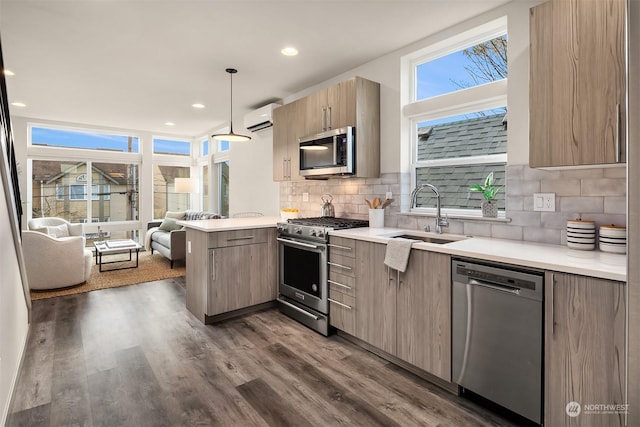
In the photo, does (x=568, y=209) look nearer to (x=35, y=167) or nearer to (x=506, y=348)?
(x=506, y=348)

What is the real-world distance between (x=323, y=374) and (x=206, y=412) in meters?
0.78

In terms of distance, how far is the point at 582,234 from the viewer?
1.94 meters

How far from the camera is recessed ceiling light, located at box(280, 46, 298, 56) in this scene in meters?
3.18

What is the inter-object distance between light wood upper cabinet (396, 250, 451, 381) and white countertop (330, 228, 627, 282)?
12 cm

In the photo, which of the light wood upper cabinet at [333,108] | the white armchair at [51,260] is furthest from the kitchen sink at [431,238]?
the white armchair at [51,260]

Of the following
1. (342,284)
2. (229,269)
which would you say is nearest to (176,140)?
(229,269)

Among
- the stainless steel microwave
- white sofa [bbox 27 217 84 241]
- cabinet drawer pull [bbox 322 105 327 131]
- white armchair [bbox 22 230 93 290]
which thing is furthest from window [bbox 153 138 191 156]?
cabinet drawer pull [bbox 322 105 327 131]

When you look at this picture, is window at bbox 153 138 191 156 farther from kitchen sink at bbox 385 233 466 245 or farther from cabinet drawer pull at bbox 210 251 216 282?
kitchen sink at bbox 385 233 466 245

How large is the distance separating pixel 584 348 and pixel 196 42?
353cm

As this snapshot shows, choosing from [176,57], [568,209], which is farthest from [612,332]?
[176,57]

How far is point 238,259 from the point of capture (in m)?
3.32

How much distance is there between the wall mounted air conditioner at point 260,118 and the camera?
469 cm

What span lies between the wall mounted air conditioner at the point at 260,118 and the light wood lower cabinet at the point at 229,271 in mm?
1935

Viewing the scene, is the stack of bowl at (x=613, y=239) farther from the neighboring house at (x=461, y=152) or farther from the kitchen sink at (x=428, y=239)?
the kitchen sink at (x=428, y=239)
